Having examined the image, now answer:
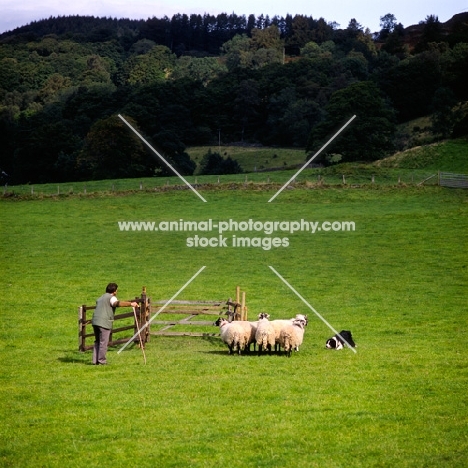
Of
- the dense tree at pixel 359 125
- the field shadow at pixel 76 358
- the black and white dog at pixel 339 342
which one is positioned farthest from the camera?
the dense tree at pixel 359 125

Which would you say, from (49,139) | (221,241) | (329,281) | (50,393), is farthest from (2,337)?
(49,139)

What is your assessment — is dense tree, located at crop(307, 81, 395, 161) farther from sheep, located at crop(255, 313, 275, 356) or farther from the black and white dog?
sheep, located at crop(255, 313, 275, 356)

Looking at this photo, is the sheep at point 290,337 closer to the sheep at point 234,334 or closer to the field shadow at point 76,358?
the sheep at point 234,334

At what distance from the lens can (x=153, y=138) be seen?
108750mm

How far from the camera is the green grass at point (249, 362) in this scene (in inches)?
577

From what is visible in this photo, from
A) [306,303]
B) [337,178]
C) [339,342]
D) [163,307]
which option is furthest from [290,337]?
[337,178]

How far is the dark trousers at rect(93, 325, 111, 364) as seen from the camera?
854 inches

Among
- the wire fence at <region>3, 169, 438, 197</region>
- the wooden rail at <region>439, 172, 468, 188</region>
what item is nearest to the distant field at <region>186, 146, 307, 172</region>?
the wire fence at <region>3, 169, 438, 197</region>

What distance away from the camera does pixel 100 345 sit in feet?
71.9

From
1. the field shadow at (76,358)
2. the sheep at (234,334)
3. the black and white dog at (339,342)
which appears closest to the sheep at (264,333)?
the sheep at (234,334)

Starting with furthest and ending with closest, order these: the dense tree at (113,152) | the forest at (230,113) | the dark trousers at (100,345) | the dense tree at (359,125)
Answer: the forest at (230,113) → the dense tree at (359,125) → the dense tree at (113,152) → the dark trousers at (100,345)

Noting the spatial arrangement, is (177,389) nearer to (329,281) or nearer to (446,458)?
(446,458)

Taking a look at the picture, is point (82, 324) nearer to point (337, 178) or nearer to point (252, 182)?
point (252, 182)

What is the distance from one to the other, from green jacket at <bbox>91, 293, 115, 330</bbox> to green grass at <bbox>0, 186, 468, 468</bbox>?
123cm
